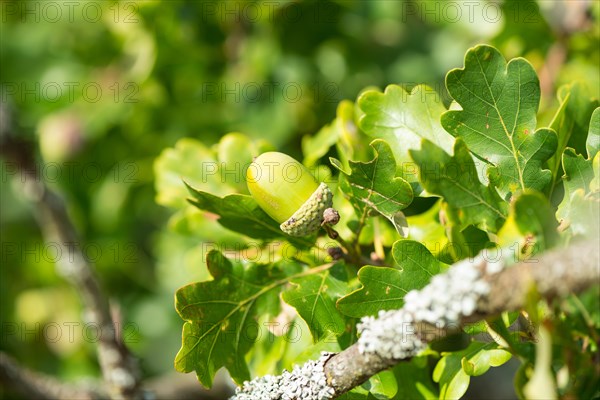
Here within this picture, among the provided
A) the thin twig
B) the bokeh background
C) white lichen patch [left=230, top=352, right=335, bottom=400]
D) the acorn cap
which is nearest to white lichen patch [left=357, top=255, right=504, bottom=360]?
white lichen patch [left=230, top=352, right=335, bottom=400]

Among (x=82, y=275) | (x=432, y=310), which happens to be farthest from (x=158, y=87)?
(x=432, y=310)

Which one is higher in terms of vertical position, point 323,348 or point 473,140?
point 473,140

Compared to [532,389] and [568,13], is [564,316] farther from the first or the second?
[568,13]

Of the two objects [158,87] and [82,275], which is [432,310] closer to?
[82,275]

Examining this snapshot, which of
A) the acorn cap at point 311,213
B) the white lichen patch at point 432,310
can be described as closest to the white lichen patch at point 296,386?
the white lichen patch at point 432,310

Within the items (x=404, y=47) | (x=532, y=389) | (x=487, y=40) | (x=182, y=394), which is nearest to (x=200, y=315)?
(x=532, y=389)

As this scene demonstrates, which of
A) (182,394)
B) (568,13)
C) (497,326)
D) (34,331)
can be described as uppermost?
(568,13)

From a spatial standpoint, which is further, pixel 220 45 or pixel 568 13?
pixel 220 45

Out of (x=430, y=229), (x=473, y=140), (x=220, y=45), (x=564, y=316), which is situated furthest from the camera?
(x=220, y=45)
